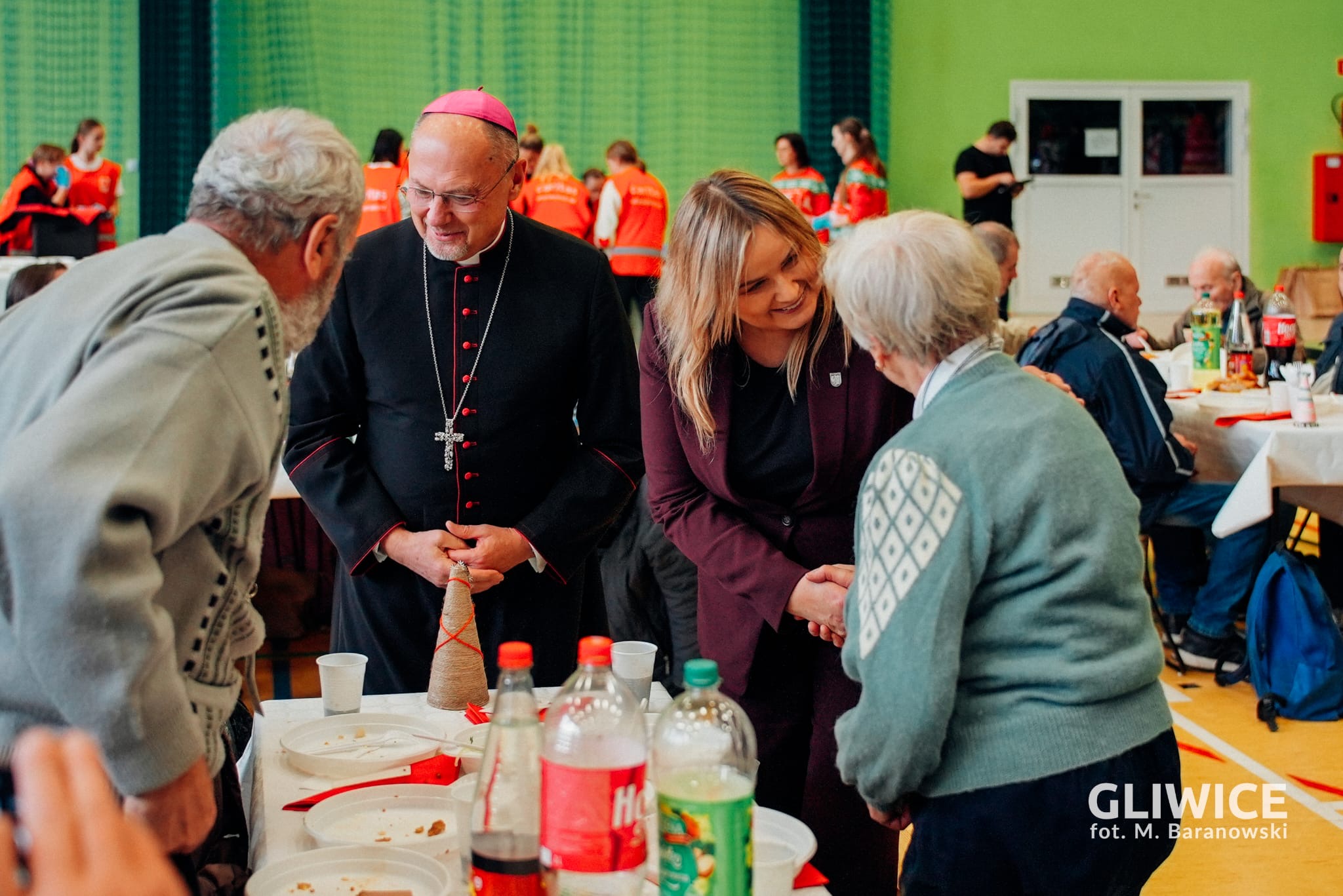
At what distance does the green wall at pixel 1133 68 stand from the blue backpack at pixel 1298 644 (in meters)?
7.19

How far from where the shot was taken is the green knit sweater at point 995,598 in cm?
140

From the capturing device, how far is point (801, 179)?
9.77 m

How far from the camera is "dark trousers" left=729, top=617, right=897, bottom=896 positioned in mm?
2021

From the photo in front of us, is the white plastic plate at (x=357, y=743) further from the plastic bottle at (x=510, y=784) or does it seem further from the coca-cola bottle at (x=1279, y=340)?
the coca-cola bottle at (x=1279, y=340)

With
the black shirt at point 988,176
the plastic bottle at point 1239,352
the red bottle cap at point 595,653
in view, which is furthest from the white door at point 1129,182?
the red bottle cap at point 595,653

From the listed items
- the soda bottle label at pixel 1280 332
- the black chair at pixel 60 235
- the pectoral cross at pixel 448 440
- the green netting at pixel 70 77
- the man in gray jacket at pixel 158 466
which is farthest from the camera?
the green netting at pixel 70 77

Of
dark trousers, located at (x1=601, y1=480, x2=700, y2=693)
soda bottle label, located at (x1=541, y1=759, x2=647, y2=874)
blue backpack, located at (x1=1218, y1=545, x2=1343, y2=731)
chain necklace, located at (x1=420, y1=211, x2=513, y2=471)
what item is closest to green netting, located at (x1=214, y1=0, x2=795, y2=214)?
blue backpack, located at (x1=1218, y1=545, x2=1343, y2=731)

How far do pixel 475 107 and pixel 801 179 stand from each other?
7.79 meters

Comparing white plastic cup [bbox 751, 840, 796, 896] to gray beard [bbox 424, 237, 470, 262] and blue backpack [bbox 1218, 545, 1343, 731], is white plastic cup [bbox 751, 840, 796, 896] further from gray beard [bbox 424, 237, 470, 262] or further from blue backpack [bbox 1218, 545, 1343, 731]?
blue backpack [bbox 1218, 545, 1343, 731]

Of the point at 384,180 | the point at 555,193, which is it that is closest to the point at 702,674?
the point at 384,180

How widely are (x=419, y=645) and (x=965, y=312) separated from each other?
133cm

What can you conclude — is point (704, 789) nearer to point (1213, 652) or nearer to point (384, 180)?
point (1213, 652)

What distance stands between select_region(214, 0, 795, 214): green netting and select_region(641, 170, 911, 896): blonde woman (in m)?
8.83

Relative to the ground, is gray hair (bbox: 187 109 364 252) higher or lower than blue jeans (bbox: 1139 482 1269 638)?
higher
